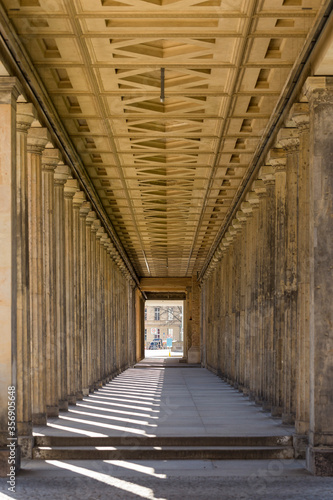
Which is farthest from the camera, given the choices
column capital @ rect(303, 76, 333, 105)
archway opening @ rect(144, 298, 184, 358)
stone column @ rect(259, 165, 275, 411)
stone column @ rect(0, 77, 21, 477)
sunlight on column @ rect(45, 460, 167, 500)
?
archway opening @ rect(144, 298, 184, 358)

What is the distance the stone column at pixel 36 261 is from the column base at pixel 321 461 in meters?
6.33

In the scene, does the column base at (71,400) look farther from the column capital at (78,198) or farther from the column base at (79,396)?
the column capital at (78,198)

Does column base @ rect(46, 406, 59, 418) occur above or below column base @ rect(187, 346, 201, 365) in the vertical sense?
above

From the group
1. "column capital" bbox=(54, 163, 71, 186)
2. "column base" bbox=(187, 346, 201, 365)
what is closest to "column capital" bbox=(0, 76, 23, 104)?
"column capital" bbox=(54, 163, 71, 186)

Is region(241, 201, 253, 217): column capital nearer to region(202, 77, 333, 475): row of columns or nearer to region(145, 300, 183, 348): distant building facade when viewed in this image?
region(202, 77, 333, 475): row of columns

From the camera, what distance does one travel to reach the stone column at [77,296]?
2369 cm

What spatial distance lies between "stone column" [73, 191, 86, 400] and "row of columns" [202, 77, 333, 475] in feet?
17.7

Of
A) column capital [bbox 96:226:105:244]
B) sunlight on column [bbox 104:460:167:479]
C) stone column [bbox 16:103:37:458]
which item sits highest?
column capital [bbox 96:226:105:244]

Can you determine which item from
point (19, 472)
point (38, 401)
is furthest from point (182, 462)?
point (38, 401)

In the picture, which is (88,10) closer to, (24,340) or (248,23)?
(248,23)

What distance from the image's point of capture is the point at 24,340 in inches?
561

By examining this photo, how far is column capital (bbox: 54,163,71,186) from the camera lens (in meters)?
20.6

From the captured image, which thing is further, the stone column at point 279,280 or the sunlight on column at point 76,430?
the stone column at point 279,280

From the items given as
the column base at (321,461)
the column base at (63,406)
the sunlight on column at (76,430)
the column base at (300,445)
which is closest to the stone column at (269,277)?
the column base at (63,406)
